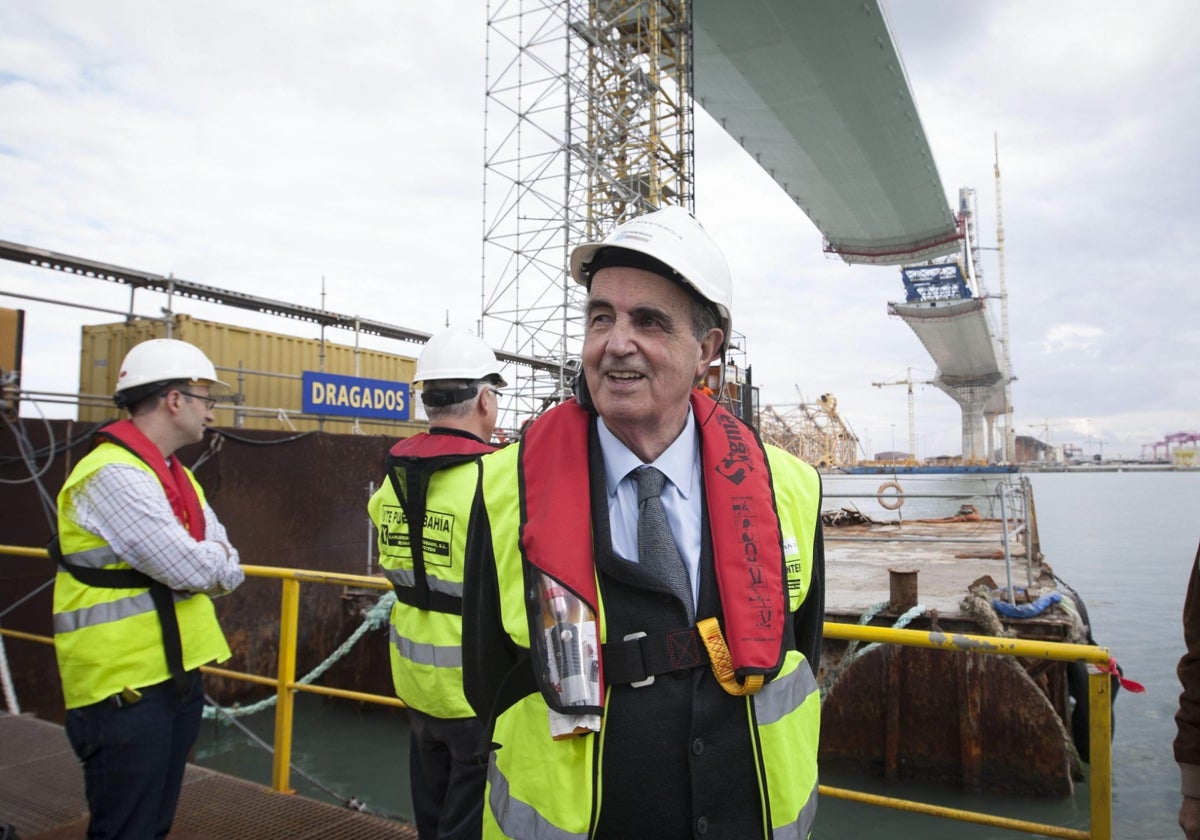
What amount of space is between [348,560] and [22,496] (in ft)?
11.1

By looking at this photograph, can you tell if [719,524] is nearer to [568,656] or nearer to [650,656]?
[650,656]

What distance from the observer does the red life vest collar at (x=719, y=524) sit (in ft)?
4.46

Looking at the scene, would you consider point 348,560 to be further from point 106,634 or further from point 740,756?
point 740,756

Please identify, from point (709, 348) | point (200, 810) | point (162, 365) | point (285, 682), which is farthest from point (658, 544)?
point (200, 810)

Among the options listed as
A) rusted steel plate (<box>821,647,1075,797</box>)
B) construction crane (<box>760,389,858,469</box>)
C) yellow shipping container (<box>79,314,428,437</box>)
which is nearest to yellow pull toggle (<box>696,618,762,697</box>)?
rusted steel plate (<box>821,647,1075,797</box>)

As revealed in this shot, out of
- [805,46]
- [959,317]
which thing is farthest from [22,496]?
[959,317]

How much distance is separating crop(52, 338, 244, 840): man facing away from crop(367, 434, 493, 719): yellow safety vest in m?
0.65

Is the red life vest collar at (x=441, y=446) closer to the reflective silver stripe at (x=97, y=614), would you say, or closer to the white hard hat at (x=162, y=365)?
the white hard hat at (x=162, y=365)

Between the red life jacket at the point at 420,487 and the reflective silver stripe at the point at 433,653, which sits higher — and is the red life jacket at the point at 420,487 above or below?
above

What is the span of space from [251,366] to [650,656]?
10.6 m

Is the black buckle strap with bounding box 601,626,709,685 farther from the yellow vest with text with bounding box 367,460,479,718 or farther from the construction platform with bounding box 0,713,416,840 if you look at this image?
the construction platform with bounding box 0,713,416,840

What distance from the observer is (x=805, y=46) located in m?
28.2

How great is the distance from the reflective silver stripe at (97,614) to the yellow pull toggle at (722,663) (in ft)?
7.11

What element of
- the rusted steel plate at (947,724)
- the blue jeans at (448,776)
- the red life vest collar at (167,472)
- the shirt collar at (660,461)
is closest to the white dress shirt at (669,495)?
the shirt collar at (660,461)
